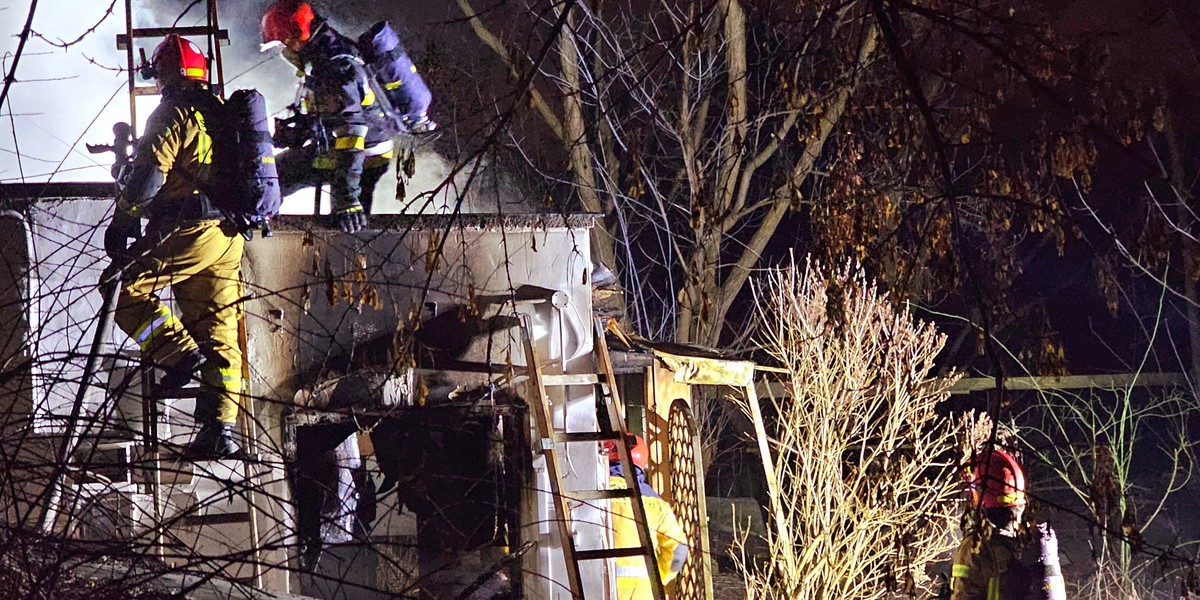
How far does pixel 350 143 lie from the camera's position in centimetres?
863

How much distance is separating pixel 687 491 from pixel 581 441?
1.76 meters

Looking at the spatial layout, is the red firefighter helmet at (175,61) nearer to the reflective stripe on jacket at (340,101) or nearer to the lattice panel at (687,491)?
the reflective stripe on jacket at (340,101)

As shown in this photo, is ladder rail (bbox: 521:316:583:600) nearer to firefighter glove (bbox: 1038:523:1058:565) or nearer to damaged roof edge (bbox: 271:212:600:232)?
damaged roof edge (bbox: 271:212:600:232)

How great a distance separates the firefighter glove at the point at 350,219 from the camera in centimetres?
809

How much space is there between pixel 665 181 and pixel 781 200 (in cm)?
325

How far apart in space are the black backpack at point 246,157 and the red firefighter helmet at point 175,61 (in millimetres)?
268

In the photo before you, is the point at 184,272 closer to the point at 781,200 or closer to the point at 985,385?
the point at 781,200

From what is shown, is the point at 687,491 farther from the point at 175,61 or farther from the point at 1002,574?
the point at 175,61

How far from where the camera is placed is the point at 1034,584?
28.3ft

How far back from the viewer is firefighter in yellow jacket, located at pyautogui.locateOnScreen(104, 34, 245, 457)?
Result: 288 inches

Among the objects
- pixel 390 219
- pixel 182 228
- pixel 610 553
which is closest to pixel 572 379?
pixel 610 553

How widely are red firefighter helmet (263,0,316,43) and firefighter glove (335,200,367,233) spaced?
1.45 m

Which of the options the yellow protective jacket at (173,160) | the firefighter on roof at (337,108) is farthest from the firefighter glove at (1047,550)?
the yellow protective jacket at (173,160)

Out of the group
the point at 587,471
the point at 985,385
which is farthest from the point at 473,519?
the point at 985,385
